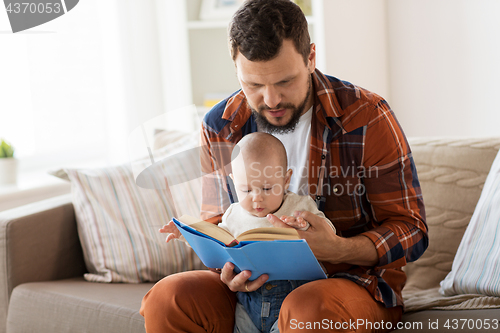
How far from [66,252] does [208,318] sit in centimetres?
78

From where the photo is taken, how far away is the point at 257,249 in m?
0.89

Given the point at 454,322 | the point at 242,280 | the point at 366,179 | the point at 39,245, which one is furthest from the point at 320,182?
the point at 39,245

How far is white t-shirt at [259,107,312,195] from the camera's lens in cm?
121

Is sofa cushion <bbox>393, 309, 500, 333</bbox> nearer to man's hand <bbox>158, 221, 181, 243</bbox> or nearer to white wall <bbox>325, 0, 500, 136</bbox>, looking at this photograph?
man's hand <bbox>158, 221, 181, 243</bbox>

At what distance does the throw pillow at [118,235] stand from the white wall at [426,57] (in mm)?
1304

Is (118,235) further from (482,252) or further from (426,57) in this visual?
(426,57)

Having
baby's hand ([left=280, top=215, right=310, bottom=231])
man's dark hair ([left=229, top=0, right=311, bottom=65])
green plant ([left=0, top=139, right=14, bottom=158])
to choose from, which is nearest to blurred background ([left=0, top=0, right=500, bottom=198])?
green plant ([left=0, top=139, right=14, bottom=158])

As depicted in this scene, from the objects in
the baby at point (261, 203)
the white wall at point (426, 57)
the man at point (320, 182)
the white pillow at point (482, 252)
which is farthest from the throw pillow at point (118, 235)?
the white wall at point (426, 57)

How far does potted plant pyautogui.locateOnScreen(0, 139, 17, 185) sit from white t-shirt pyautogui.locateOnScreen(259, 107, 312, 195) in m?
1.43

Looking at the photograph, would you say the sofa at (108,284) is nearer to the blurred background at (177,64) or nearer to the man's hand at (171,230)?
the man's hand at (171,230)

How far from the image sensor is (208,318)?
1.09 meters

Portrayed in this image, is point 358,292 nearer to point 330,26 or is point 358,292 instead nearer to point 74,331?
point 74,331

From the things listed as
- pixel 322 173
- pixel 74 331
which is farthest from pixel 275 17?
pixel 74 331

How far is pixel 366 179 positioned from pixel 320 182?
11cm
